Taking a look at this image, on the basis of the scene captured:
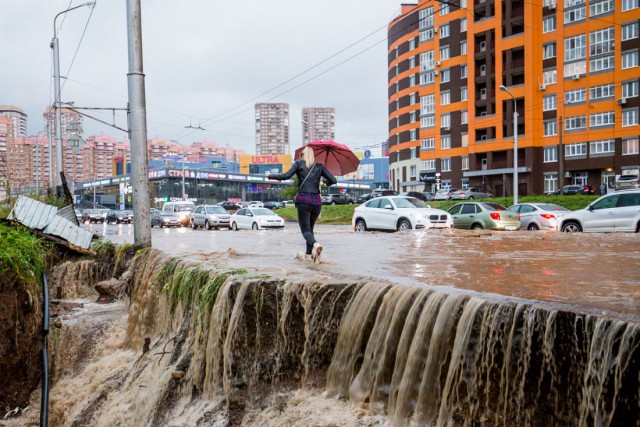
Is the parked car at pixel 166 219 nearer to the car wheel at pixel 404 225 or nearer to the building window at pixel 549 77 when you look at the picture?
the car wheel at pixel 404 225

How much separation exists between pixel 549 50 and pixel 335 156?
52.1m

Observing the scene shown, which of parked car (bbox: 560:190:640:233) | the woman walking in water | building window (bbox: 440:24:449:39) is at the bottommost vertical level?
parked car (bbox: 560:190:640:233)

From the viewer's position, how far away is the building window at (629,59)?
1862 inches

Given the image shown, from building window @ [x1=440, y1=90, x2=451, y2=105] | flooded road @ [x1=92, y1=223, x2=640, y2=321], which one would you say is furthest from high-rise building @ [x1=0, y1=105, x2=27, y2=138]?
flooded road @ [x1=92, y1=223, x2=640, y2=321]

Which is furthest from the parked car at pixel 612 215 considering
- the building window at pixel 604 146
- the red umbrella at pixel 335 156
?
the building window at pixel 604 146

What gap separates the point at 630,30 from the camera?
Result: 4747 centimetres

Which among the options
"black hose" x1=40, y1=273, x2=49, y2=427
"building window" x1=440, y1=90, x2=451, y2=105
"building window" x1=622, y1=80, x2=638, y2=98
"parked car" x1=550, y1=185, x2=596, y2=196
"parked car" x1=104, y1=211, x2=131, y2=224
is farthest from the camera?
"building window" x1=440, y1=90, x2=451, y2=105

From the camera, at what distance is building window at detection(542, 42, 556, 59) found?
53250mm

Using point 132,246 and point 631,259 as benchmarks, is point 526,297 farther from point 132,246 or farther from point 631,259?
point 132,246

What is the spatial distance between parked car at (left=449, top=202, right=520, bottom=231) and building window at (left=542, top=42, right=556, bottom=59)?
3706 cm

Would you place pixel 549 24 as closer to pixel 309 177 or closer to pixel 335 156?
pixel 335 156

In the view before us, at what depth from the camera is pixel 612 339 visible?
3.61 m

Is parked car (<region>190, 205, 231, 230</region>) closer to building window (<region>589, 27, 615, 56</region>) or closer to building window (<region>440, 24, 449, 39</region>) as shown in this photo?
building window (<region>589, 27, 615, 56</region>)

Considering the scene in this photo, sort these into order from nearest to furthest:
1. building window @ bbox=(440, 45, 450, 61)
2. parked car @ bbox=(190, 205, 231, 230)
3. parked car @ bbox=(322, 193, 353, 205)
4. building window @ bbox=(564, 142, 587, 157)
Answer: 1. parked car @ bbox=(190, 205, 231, 230)
2. building window @ bbox=(564, 142, 587, 157)
3. parked car @ bbox=(322, 193, 353, 205)
4. building window @ bbox=(440, 45, 450, 61)
